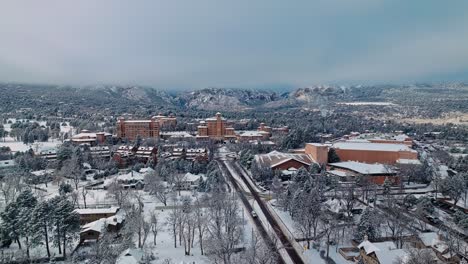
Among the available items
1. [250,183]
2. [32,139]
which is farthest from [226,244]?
[32,139]

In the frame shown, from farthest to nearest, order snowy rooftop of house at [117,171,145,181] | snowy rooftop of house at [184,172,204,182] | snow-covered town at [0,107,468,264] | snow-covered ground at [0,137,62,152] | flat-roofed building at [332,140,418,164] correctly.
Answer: snow-covered ground at [0,137,62,152] < flat-roofed building at [332,140,418,164] < snowy rooftop of house at [117,171,145,181] < snowy rooftop of house at [184,172,204,182] < snow-covered town at [0,107,468,264]

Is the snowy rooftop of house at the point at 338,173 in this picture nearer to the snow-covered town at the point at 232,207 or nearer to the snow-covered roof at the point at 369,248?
the snow-covered town at the point at 232,207

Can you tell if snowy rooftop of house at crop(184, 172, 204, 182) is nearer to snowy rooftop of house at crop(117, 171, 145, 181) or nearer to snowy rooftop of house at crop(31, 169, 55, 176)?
snowy rooftop of house at crop(117, 171, 145, 181)

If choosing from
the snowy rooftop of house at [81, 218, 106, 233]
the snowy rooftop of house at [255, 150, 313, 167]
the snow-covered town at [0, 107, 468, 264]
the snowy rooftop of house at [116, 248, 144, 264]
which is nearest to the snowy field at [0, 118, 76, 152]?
the snow-covered town at [0, 107, 468, 264]

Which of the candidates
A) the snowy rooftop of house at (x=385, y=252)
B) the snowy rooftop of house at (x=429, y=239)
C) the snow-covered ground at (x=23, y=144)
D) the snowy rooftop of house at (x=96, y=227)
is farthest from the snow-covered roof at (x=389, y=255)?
the snow-covered ground at (x=23, y=144)

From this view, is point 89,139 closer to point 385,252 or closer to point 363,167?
point 363,167

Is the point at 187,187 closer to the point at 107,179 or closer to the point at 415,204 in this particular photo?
the point at 107,179

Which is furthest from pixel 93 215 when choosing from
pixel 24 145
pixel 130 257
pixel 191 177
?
pixel 24 145
